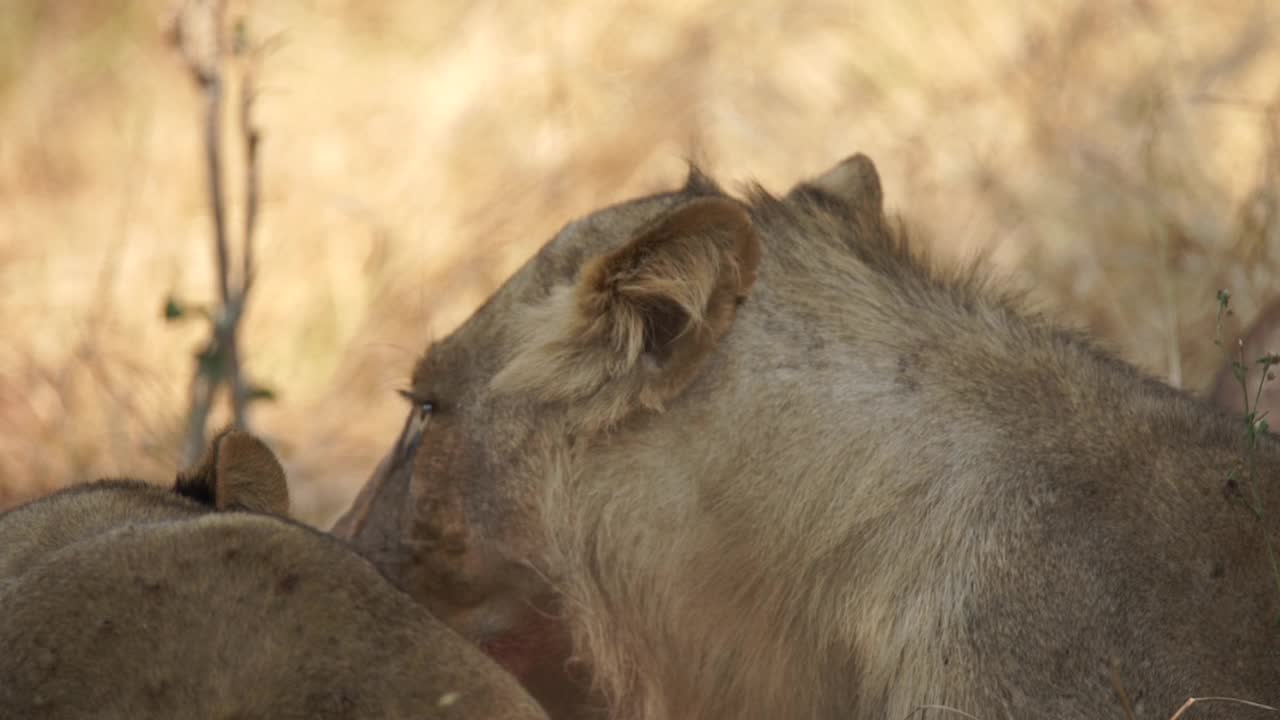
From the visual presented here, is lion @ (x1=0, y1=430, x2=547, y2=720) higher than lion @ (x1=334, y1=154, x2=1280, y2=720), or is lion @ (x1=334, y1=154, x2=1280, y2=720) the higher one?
lion @ (x1=334, y1=154, x2=1280, y2=720)

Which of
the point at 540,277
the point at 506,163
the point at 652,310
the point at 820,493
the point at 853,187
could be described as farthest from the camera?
the point at 506,163

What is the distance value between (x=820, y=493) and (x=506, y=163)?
460cm

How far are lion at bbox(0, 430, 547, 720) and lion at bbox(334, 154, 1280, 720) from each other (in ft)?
1.76

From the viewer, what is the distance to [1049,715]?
2.58 meters

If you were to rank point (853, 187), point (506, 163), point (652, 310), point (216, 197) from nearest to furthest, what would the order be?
point (652, 310)
point (853, 187)
point (216, 197)
point (506, 163)

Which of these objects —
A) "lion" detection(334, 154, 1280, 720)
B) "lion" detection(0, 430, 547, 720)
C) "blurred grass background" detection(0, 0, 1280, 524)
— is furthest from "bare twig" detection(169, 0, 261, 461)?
"lion" detection(0, 430, 547, 720)

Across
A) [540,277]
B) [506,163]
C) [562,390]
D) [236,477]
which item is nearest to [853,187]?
[540,277]

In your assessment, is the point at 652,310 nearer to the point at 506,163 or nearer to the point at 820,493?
the point at 820,493

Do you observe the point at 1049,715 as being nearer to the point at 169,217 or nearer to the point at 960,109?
the point at 960,109

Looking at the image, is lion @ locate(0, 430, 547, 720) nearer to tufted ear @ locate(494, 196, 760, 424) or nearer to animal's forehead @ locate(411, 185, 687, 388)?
tufted ear @ locate(494, 196, 760, 424)

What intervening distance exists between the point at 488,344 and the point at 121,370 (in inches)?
147

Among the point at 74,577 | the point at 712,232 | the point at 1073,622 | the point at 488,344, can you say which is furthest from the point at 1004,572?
the point at 74,577

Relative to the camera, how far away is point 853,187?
133 inches

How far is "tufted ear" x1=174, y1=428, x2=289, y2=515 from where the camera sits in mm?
2914
